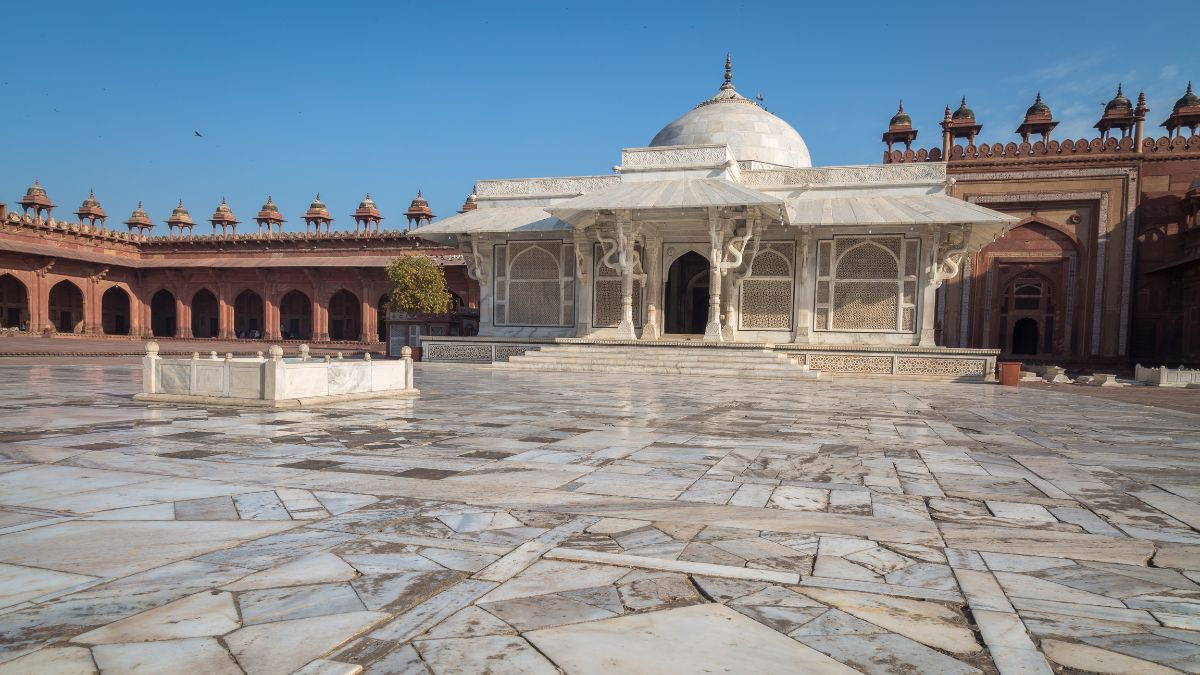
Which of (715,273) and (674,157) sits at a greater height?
(674,157)

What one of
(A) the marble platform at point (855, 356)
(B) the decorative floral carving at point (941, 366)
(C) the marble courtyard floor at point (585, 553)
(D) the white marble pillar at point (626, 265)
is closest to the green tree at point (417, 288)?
(A) the marble platform at point (855, 356)

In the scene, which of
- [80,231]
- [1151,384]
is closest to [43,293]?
[80,231]

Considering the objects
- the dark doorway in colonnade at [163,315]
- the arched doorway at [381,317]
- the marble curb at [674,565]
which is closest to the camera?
the marble curb at [674,565]

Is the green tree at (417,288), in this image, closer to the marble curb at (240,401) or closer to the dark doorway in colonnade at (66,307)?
the marble curb at (240,401)

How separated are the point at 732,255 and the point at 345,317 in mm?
22511

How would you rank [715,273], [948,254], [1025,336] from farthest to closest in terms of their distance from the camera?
[1025,336], [948,254], [715,273]

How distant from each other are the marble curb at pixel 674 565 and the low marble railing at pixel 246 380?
17.2 ft

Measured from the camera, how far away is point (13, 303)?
29.8 m

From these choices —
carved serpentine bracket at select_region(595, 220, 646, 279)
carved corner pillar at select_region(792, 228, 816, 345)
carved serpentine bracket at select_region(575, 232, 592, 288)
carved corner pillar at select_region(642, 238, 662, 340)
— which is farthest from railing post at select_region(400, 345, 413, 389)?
carved corner pillar at select_region(792, 228, 816, 345)

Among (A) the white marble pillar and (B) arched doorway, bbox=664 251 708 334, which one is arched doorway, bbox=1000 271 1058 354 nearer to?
(B) arched doorway, bbox=664 251 708 334

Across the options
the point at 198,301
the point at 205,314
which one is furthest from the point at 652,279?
the point at 198,301

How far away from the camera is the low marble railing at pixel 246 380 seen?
6.90m

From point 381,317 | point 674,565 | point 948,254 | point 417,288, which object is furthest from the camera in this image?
point 381,317

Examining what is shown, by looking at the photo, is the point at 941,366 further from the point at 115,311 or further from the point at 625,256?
the point at 115,311
